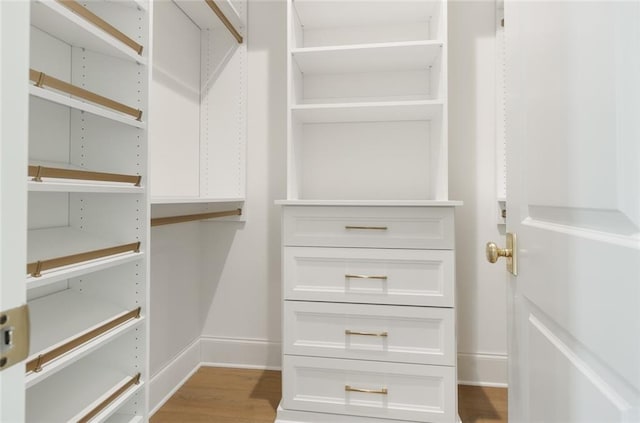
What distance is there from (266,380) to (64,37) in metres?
1.78

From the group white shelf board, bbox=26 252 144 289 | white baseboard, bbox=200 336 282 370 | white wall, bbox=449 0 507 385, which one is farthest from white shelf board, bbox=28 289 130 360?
white wall, bbox=449 0 507 385

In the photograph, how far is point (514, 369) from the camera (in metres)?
0.86

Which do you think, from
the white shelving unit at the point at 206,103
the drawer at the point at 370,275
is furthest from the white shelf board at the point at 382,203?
the white shelving unit at the point at 206,103

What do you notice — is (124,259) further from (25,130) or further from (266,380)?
(266,380)

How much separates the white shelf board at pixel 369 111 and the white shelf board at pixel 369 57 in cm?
24

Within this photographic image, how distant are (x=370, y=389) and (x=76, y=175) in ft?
4.40

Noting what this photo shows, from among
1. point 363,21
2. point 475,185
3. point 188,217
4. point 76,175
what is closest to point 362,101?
point 363,21

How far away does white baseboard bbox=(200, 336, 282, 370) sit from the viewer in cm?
221

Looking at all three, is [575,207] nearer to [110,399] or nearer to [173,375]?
[110,399]

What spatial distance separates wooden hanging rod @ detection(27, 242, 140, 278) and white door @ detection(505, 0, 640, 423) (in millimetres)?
992

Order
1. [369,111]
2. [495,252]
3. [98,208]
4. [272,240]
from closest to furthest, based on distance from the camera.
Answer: [495,252], [98,208], [369,111], [272,240]

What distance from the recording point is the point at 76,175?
91cm

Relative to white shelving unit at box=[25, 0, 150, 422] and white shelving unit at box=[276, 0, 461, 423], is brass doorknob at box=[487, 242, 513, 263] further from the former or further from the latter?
white shelving unit at box=[25, 0, 150, 422]

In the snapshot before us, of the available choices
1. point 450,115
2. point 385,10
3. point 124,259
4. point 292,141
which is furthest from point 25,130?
point 450,115
